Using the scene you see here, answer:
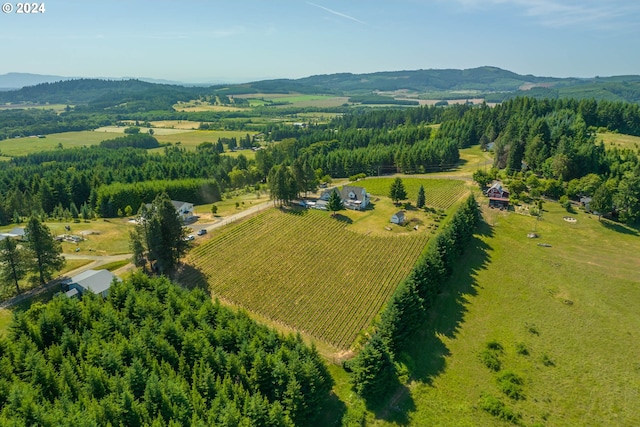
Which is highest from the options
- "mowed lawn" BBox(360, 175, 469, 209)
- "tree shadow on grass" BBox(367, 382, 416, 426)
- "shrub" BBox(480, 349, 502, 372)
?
"mowed lawn" BBox(360, 175, 469, 209)

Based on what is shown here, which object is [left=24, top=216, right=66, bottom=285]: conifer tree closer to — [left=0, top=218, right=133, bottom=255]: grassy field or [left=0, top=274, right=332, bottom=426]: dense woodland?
[left=0, top=218, right=133, bottom=255]: grassy field

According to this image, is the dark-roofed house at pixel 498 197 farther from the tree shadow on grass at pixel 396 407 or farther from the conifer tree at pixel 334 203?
the tree shadow on grass at pixel 396 407

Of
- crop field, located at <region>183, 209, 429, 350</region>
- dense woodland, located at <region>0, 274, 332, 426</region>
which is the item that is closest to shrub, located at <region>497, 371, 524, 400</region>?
crop field, located at <region>183, 209, 429, 350</region>

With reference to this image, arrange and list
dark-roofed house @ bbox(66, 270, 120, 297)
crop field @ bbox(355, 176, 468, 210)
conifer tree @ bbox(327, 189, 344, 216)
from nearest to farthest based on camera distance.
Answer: dark-roofed house @ bbox(66, 270, 120, 297)
conifer tree @ bbox(327, 189, 344, 216)
crop field @ bbox(355, 176, 468, 210)

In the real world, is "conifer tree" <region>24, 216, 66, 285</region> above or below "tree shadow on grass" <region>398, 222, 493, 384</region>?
above

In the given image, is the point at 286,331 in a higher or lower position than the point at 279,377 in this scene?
lower

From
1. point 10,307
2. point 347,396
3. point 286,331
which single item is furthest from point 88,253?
point 347,396

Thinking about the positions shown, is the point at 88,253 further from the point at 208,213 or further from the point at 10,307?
the point at 208,213
